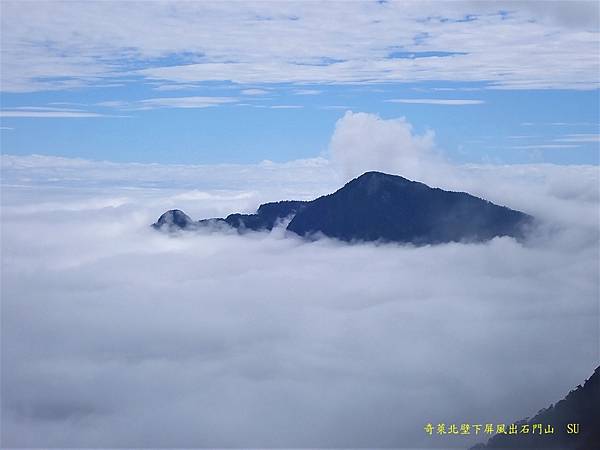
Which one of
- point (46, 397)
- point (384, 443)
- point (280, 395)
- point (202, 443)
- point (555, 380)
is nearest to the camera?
point (384, 443)

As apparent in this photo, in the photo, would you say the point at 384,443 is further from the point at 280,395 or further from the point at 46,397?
the point at 46,397

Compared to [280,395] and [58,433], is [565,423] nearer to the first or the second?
[280,395]

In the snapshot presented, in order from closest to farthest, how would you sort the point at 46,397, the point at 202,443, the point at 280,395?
the point at 202,443 → the point at 280,395 → the point at 46,397

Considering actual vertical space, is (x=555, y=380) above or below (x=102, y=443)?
above

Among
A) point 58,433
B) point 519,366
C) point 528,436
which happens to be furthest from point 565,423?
point 58,433

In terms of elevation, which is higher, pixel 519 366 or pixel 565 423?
pixel 519 366

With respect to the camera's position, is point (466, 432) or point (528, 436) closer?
point (528, 436)

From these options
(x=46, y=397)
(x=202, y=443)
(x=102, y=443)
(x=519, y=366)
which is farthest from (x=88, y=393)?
(x=519, y=366)

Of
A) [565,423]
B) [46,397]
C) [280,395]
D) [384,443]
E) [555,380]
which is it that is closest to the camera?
[565,423]

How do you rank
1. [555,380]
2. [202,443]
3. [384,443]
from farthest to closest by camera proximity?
[555,380] → [202,443] → [384,443]
